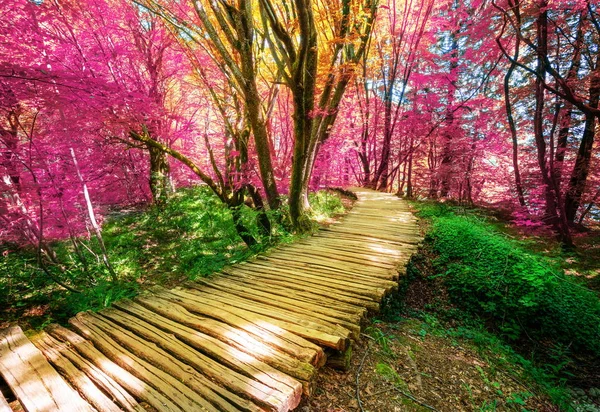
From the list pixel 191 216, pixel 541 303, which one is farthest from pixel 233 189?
pixel 541 303

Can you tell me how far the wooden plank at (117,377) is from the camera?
1.81m

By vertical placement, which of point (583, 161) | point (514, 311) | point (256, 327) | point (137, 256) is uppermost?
point (583, 161)

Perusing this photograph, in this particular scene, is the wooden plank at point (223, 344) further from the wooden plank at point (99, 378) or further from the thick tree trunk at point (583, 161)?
the thick tree trunk at point (583, 161)

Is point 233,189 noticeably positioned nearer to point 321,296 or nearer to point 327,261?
point 327,261

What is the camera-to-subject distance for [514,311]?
14.5ft

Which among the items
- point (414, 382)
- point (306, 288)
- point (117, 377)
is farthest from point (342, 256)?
point (117, 377)

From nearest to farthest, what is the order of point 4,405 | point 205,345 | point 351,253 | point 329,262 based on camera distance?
point 4,405, point 205,345, point 329,262, point 351,253

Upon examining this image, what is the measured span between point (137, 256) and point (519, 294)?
921 centimetres

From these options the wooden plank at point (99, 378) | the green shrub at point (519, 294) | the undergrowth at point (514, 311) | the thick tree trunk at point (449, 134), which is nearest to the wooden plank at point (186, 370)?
the wooden plank at point (99, 378)

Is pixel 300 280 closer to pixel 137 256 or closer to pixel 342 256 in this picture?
pixel 342 256

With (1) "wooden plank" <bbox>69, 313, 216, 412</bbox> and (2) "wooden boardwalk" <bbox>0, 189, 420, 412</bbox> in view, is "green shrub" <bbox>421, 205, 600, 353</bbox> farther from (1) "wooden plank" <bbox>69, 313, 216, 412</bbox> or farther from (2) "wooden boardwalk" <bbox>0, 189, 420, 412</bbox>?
(1) "wooden plank" <bbox>69, 313, 216, 412</bbox>

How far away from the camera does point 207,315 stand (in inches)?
113

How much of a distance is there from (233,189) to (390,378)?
224 inches

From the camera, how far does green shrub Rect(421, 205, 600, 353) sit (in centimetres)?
419
